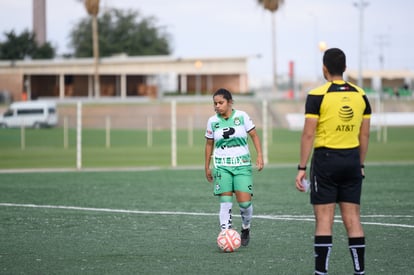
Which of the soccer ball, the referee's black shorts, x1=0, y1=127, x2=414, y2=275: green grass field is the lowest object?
x1=0, y1=127, x2=414, y2=275: green grass field

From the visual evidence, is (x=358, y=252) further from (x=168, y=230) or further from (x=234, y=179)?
(x=168, y=230)

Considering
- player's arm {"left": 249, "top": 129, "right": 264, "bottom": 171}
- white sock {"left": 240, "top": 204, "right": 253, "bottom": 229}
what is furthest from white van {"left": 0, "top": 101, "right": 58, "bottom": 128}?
white sock {"left": 240, "top": 204, "right": 253, "bottom": 229}

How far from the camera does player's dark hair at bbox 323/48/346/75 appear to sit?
870 centimetres

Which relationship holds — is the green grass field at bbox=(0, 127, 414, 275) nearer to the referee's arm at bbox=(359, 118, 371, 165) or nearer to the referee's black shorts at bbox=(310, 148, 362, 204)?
the referee's black shorts at bbox=(310, 148, 362, 204)

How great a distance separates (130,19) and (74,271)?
11149cm

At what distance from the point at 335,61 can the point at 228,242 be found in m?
3.35

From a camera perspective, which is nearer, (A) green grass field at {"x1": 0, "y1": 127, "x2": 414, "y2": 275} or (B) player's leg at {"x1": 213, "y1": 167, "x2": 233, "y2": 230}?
(A) green grass field at {"x1": 0, "y1": 127, "x2": 414, "y2": 275}

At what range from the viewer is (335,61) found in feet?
28.6

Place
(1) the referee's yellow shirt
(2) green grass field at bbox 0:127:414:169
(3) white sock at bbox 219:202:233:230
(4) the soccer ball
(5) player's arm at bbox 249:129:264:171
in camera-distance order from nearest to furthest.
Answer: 1. (1) the referee's yellow shirt
2. (4) the soccer ball
3. (3) white sock at bbox 219:202:233:230
4. (5) player's arm at bbox 249:129:264:171
5. (2) green grass field at bbox 0:127:414:169

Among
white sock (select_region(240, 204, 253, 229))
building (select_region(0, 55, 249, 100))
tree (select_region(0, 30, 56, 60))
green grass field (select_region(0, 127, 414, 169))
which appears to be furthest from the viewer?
tree (select_region(0, 30, 56, 60))

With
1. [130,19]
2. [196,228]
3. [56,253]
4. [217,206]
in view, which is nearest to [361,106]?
[56,253]

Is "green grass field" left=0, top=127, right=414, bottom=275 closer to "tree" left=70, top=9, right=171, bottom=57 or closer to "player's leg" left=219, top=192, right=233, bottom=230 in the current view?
"player's leg" left=219, top=192, right=233, bottom=230

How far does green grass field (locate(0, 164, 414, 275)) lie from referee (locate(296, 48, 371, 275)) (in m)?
1.24

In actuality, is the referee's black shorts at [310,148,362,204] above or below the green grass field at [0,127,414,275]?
above
